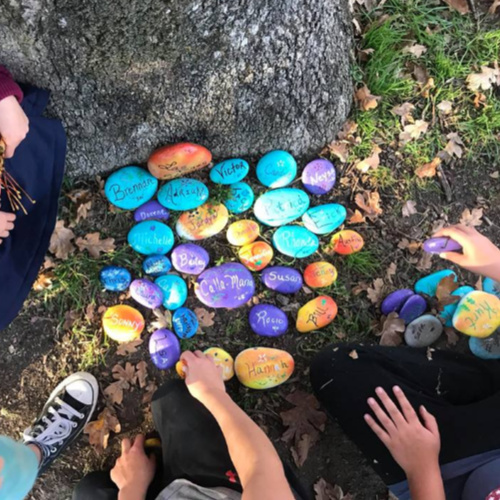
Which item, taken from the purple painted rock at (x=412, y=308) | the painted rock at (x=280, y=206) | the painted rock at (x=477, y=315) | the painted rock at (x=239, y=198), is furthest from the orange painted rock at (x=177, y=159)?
the painted rock at (x=477, y=315)

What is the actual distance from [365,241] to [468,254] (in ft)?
1.75

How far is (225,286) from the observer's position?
88.1 inches

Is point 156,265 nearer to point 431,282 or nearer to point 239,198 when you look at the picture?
point 239,198

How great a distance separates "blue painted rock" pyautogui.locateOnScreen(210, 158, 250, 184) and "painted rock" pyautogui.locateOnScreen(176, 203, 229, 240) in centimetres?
12

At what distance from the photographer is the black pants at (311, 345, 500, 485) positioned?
6.37 ft

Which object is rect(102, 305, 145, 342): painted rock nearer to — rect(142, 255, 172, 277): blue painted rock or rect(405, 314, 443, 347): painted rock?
rect(142, 255, 172, 277): blue painted rock

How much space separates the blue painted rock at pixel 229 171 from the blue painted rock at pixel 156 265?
0.43m

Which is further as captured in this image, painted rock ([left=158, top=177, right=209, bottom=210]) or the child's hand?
painted rock ([left=158, top=177, right=209, bottom=210])

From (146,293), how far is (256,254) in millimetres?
514

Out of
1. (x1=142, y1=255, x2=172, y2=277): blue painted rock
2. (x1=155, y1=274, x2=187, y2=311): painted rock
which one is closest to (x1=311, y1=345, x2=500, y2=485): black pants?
(x1=155, y1=274, x2=187, y2=311): painted rock


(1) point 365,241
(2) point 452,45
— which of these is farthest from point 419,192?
(2) point 452,45

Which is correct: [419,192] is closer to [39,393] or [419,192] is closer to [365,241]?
[365,241]

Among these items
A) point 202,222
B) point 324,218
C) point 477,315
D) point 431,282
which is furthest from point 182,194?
point 477,315

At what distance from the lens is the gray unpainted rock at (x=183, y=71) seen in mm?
1554
